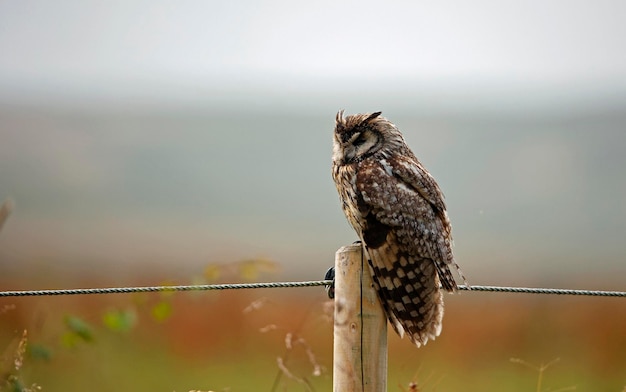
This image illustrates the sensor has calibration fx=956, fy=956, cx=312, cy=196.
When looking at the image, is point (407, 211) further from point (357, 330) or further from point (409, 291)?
point (357, 330)

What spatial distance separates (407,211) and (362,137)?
0.60 metres

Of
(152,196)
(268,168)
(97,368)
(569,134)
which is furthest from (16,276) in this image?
(569,134)

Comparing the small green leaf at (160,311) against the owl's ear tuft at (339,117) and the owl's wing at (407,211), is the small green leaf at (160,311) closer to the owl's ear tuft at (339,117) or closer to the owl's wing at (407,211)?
the owl's wing at (407,211)

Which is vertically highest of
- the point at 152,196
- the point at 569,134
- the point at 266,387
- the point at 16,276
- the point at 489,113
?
the point at 489,113

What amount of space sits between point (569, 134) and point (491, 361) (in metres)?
27.0

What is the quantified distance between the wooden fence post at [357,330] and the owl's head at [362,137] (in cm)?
115

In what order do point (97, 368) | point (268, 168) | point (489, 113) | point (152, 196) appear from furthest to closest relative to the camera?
point (489, 113), point (268, 168), point (152, 196), point (97, 368)

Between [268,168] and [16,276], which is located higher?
[268,168]

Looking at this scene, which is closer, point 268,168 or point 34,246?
point 34,246

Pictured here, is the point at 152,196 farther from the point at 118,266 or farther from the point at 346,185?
the point at 346,185

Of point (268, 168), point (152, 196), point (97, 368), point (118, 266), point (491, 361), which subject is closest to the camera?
point (97, 368)

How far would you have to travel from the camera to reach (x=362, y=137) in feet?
14.8

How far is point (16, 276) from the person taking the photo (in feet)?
26.5

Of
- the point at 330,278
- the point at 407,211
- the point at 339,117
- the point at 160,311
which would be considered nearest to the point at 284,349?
the point at 339,117
